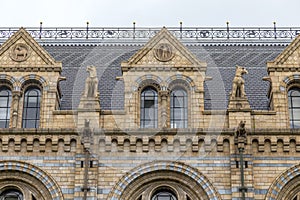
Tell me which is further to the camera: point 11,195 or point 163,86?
point 163,86

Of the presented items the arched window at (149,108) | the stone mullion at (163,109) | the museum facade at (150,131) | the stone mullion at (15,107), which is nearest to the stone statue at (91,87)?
the museum facade at (150,131)

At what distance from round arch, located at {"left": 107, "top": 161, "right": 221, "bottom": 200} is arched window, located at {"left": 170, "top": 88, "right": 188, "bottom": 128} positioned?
2.50 metres

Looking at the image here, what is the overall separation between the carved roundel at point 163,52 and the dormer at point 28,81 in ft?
16.6

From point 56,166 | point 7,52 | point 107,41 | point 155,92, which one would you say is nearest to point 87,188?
point 56,166

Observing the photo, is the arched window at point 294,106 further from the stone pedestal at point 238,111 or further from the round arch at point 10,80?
the round arch at point 10,80

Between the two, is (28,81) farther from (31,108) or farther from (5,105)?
(5,105)

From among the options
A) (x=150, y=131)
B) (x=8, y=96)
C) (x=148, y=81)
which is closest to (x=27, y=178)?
(x=8, y=96)

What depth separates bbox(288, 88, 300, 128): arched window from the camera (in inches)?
1542

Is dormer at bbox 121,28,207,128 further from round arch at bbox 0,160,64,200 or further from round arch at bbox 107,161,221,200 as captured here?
round arch at bbox 0,160,64,200

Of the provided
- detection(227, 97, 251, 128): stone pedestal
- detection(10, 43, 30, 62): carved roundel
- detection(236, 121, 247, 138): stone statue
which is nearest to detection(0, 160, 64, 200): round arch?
detection(10, 43, 30, 62): carved roundel

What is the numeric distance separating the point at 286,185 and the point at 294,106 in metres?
4.71

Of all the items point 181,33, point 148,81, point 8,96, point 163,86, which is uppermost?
point 181,33

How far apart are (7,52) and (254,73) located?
14.3m

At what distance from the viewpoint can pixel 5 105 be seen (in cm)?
3978
